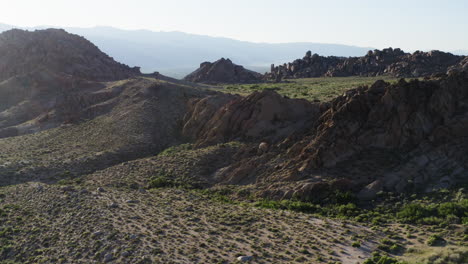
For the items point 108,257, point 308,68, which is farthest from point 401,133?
point 308,68

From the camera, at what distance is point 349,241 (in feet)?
62.1

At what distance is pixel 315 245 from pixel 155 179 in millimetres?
15144

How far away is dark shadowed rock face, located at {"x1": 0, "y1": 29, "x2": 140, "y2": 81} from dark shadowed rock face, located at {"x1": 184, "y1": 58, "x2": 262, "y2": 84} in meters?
15.5

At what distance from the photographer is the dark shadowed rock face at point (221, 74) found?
90.4m

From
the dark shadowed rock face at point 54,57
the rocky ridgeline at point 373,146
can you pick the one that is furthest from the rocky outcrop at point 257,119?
the dark shadowed rock face at point 54,57

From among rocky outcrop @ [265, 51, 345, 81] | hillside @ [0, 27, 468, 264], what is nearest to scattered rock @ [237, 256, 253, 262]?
hillside @ [0, 27, 468, 264]

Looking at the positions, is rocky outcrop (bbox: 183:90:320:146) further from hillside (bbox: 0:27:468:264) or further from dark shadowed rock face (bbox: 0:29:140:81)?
dark shadowed rock face (bbox: 0:29:140:81)

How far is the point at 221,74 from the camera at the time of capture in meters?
92.1

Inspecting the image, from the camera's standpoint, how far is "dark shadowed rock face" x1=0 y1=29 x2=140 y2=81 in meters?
70.9

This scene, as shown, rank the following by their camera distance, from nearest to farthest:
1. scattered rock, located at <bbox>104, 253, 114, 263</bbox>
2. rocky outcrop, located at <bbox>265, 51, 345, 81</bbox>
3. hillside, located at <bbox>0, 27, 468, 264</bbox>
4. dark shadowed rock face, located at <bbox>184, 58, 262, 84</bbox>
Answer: scattered rock, located at <bbox>104, 253, 114, 263</bbox>, hillside, located at <bbox>0, 27, 468, 264</bbox>, dark shadowed rock face, located at <bbox>184, 58, 262, 84</bbox>, rocky outcrop, located at <bbox>265, 51, 345, 81</bbox>

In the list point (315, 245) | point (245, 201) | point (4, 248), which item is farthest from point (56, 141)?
point (315, 245)

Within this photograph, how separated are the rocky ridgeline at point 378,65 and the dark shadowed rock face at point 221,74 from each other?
7.30 meters

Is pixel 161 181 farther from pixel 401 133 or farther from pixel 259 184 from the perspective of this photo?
pixel 401 133

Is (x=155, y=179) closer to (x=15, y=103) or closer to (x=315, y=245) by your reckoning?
(x=315, y=245)
